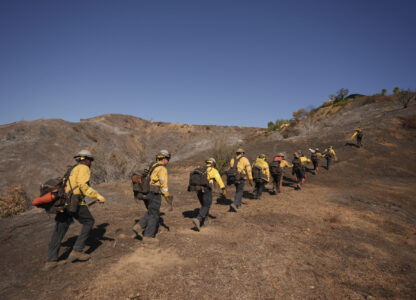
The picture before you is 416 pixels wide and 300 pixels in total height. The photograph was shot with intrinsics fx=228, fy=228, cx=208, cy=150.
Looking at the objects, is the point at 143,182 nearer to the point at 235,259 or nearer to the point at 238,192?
the point at 235,259

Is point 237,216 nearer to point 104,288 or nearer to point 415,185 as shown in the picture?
point 104,288

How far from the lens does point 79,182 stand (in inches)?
169

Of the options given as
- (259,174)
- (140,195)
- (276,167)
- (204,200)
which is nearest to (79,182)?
(140,195)

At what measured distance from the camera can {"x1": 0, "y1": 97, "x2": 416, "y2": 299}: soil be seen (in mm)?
3768

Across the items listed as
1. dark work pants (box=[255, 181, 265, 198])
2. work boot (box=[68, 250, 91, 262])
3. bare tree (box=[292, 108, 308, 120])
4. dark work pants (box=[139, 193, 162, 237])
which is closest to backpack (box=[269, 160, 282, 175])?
dark work pants (box=[255, 181, 265, 198])

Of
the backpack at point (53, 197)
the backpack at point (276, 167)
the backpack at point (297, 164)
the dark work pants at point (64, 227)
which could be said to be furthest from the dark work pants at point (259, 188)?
the backpack at point (53, 197)

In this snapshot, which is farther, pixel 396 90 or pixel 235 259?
pixel 396 90

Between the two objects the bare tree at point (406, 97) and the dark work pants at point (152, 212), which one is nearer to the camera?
the dark work pants at point (152, 212)

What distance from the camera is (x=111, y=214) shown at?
8.08 meters

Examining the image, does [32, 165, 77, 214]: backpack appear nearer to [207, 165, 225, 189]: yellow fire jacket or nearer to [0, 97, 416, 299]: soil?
[0, 97, 416, 299]: soil

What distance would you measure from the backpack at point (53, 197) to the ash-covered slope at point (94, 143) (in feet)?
49.1

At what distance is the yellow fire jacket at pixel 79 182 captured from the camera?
429 centimetres

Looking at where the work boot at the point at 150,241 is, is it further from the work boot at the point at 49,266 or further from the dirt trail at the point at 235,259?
the work boot at the point at 49,266

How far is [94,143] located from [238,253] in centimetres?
3541
